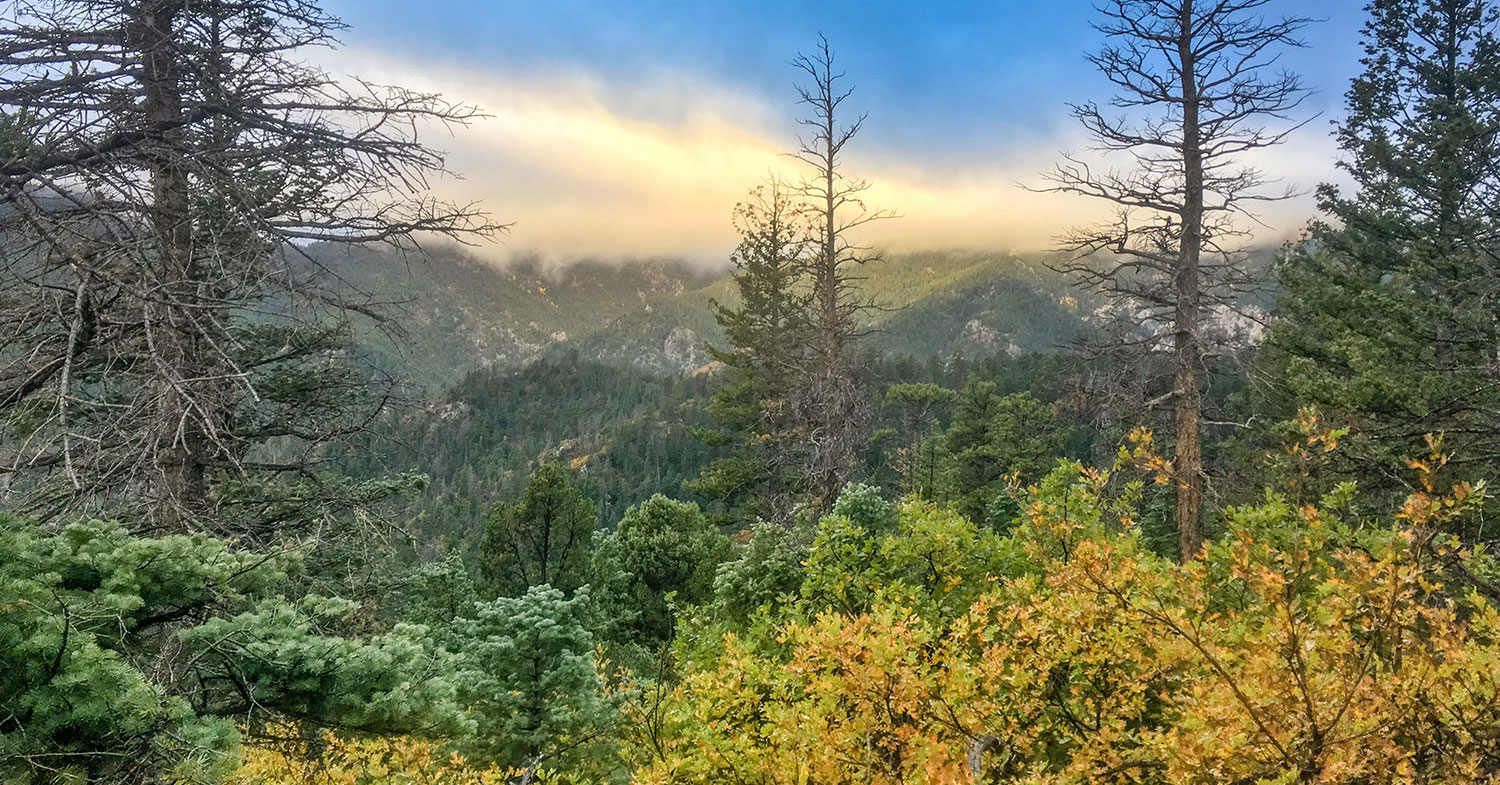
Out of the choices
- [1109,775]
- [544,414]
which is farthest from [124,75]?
[544,414]

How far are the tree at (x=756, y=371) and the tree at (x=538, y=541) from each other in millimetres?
5148

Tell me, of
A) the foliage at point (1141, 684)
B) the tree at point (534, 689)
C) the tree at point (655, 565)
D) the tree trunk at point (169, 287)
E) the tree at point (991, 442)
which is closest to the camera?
the foliage at point (1141, 684)

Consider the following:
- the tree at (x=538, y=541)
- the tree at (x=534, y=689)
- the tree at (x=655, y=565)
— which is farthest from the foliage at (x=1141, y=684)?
the tree at (x=538, y=541)

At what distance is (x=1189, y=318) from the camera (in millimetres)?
9617

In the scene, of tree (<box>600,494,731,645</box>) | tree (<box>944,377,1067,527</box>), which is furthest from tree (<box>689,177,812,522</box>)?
tree (<box>944,377,1067,527</box>)

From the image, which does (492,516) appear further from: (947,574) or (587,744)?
(947,574)

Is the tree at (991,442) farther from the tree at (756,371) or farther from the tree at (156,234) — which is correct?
the tree at (156,234)

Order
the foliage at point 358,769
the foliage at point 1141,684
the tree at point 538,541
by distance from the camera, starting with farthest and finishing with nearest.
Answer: the tree at point 538,541 → the foliage at point 358,769 → the foliage at point 1141,684

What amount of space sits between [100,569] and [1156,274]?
1190 centimetres

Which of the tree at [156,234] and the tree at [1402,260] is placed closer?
the tree at [156,234]

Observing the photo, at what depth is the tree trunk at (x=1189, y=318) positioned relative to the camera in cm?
938

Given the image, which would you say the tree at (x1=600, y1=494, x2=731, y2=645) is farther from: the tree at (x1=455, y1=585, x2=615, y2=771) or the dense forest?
the tree at (x1=455, y1=585, x2=615, y2=771)

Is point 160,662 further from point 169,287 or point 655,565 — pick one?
point 655,565

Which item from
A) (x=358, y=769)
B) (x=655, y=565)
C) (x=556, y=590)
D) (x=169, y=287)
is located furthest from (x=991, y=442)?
(x=169, y=287)
